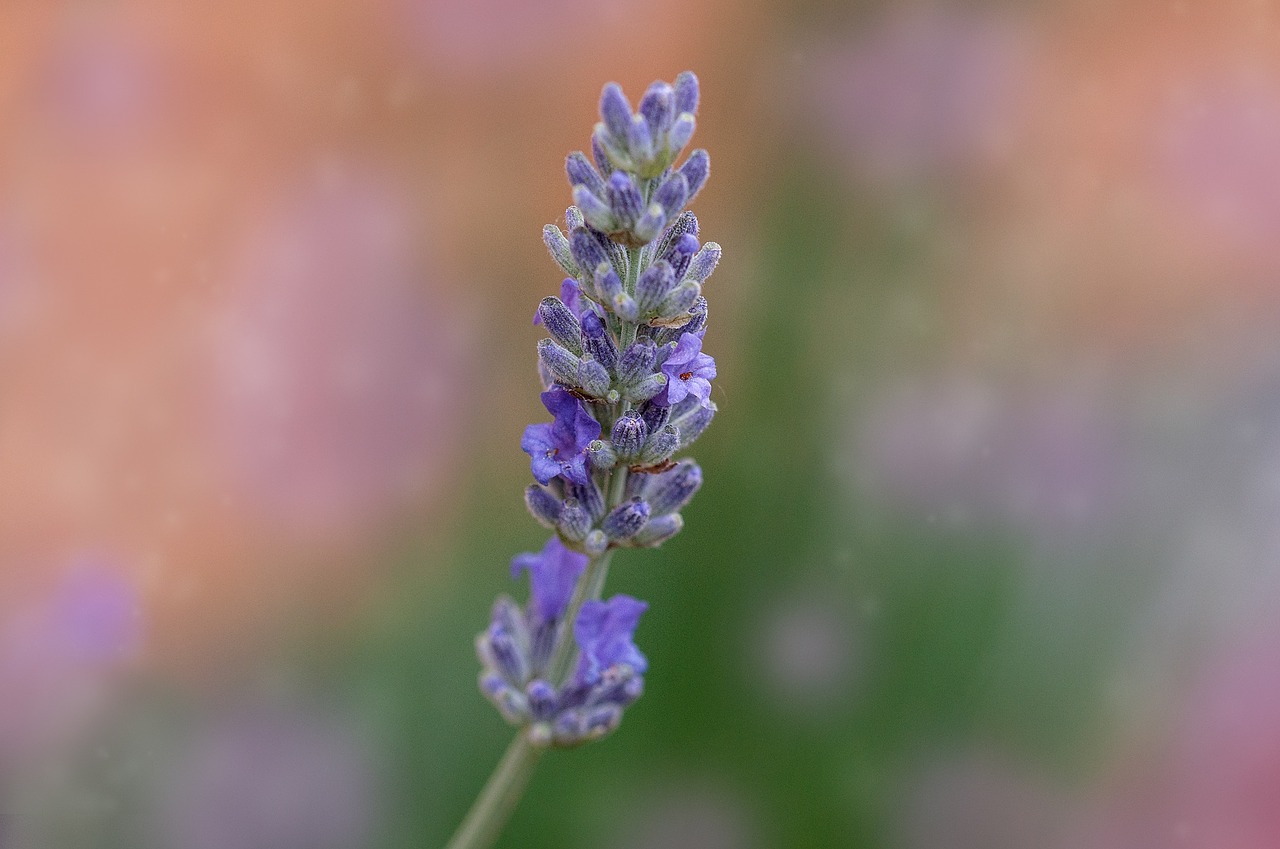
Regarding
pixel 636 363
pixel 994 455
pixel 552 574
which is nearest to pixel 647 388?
pixel 636 363

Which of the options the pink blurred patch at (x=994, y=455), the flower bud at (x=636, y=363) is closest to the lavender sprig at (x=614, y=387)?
the flower bud at (x=636, y=363)

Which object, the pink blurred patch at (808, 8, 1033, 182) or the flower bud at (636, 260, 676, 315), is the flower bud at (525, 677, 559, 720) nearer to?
the flower bud at (636, 260, 676, 315)

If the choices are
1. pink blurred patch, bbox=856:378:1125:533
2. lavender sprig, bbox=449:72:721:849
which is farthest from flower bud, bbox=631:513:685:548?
pink blurred patch, bbox=856:378:1125:533

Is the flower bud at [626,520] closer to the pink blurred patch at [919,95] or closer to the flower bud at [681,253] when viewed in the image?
the flower bud at [681,253]

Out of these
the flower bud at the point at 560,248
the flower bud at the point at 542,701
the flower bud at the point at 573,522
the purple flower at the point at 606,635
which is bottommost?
the flower bud at the point at 542,701

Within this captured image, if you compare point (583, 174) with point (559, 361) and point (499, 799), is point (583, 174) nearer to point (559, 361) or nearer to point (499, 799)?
point (559, 361)

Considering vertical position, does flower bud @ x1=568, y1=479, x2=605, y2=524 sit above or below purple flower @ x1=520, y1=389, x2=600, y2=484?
below

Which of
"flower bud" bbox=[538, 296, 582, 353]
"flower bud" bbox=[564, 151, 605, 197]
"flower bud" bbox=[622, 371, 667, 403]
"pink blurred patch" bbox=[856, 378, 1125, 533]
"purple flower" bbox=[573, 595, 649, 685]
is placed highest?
"flower bud" bbox=[564, 151, 605, 197]

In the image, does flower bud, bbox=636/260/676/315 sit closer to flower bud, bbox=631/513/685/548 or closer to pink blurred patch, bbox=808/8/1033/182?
flower bud, bbox=631/513/685/548

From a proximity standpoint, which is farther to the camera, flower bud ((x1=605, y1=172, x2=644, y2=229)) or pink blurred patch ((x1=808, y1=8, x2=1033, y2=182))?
pink blurred patch ((x1=808, y1=8, x2=1033, y2=182))
